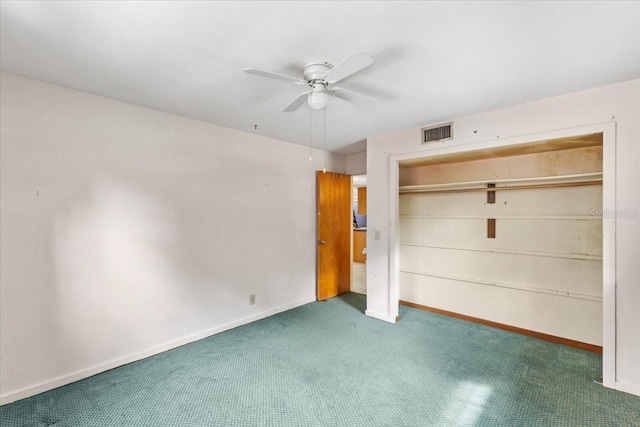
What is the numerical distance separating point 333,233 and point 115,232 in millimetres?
3062

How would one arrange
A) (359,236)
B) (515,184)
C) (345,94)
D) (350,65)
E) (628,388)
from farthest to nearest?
(359,236) → (515,184) → (345,94) → (628,388) → (350,65)

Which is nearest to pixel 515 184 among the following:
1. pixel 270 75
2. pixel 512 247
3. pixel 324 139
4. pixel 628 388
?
pixel 512 247

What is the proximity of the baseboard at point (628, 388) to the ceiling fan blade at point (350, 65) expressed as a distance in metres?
3.15

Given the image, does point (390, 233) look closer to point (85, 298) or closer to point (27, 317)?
point (85, 298)

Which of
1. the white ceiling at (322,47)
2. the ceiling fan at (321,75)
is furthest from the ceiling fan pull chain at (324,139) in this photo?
the ceiling fan at (321,75)

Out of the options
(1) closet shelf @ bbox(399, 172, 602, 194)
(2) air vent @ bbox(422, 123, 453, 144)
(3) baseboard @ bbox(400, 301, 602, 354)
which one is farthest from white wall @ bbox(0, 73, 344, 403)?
(3) baseboard @ bbox(400, 301, 602, 354)

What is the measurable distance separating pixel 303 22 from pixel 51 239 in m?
2.57

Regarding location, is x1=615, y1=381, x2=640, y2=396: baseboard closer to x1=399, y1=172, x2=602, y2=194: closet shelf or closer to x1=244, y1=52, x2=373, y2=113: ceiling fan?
x1=399, y1=172, x2=602, y2=194: closet shelf

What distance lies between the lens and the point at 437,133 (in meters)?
3.33

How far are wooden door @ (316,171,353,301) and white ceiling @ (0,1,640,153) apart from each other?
207cm

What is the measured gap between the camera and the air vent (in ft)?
10.6

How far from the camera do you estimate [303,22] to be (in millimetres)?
1579

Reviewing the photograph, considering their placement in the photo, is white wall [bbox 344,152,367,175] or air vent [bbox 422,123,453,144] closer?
air vent [bbox 422,123,453,144]

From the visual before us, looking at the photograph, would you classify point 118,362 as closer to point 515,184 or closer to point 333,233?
point 333,233
